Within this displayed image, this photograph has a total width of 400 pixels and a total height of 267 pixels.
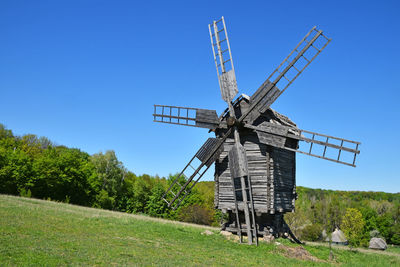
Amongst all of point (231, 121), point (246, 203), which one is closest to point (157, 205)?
point (231, 121)

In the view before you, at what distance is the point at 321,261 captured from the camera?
17016mm

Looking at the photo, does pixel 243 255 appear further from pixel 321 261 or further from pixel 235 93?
pixel 235 93

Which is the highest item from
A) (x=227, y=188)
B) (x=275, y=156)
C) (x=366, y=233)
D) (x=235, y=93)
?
(x=235, y=93)

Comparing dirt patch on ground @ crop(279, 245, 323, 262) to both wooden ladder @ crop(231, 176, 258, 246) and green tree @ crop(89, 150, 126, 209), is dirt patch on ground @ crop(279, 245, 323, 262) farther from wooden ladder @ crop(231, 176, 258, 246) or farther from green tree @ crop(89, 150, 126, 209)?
green tree @ crop(89, 150, 126, 209)

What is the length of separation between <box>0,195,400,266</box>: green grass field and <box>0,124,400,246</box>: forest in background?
92.5 feet

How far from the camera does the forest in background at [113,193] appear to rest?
48094 mm

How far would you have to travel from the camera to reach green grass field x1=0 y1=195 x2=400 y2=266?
12.2 metres

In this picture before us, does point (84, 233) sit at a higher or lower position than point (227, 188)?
lower

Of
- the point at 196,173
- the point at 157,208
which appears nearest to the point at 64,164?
the point at 157,208

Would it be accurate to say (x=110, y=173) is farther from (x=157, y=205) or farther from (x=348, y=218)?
(x=348, y=218)

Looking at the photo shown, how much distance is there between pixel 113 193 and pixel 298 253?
5597 centimetres

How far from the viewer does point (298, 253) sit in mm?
17609

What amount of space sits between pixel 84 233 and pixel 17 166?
35622mm

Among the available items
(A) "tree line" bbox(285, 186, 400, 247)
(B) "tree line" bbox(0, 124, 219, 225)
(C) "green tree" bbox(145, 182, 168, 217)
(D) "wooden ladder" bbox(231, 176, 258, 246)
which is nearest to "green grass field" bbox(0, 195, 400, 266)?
(D) "wooden ladder" bbox(231, 176, 258, 246)
